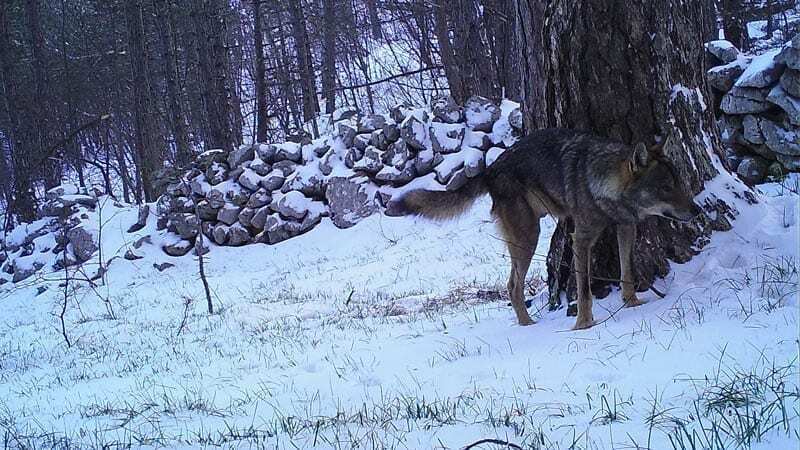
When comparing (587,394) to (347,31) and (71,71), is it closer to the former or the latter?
(347,31)

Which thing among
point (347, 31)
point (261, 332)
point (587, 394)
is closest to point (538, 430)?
point (587, 394)

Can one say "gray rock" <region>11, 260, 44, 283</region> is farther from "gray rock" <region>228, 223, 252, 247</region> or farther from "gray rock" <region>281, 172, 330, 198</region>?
"gray rock" <region>281, 172, 330, 198</region>

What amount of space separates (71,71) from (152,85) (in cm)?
398

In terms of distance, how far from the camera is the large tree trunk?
429cm

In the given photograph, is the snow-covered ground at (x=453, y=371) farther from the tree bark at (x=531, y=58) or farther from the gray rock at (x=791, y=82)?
the gray rock at (x=791, y=82)

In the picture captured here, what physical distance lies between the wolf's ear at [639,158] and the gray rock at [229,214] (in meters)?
11.9

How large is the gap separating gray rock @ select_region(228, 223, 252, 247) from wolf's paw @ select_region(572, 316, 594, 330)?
11330mm

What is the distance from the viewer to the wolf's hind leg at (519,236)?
4590 mm

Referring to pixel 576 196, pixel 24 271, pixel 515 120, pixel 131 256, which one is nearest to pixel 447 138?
pixel 515 120

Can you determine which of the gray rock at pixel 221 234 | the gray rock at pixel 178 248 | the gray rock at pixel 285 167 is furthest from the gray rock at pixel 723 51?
the gray rock at pixel 178 248

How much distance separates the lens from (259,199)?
14.4 m

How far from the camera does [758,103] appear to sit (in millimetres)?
9320

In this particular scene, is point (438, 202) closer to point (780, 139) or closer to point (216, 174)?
point (780, 139)

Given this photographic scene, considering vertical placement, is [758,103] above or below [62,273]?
above
